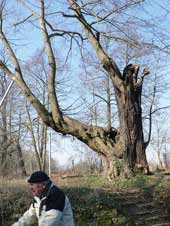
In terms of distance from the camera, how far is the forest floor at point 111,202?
40.1 ft

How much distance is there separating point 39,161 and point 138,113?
62.8 ft

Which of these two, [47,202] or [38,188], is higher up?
[38,188]

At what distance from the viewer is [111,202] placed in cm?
1339

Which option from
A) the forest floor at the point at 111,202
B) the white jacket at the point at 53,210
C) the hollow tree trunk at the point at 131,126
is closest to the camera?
the white jacket at the point at 53,210

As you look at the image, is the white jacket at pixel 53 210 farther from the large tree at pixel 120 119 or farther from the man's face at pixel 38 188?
the large tree at pixel 120 119

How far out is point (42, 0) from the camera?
18.7m

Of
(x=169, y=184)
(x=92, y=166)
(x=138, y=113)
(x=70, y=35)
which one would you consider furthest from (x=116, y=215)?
(x=92, y=166)

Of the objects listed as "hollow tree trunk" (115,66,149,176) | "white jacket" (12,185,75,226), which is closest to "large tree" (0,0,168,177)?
"hollow tree trunk" (115,66,149,176)

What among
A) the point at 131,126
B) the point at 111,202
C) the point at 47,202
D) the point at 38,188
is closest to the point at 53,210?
the point at 47,202

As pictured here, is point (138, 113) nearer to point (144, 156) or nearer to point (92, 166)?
point (144, 156)

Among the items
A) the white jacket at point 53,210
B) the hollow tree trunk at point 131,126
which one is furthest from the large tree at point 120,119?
the white jacket at point 53,210

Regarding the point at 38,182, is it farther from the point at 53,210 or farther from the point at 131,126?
the point at 131,126

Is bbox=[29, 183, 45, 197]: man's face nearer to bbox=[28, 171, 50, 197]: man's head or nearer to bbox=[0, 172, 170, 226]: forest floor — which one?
bbox=[28, 171, 50, 197]: man's head

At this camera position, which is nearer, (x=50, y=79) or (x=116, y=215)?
(x=116, y=215)
